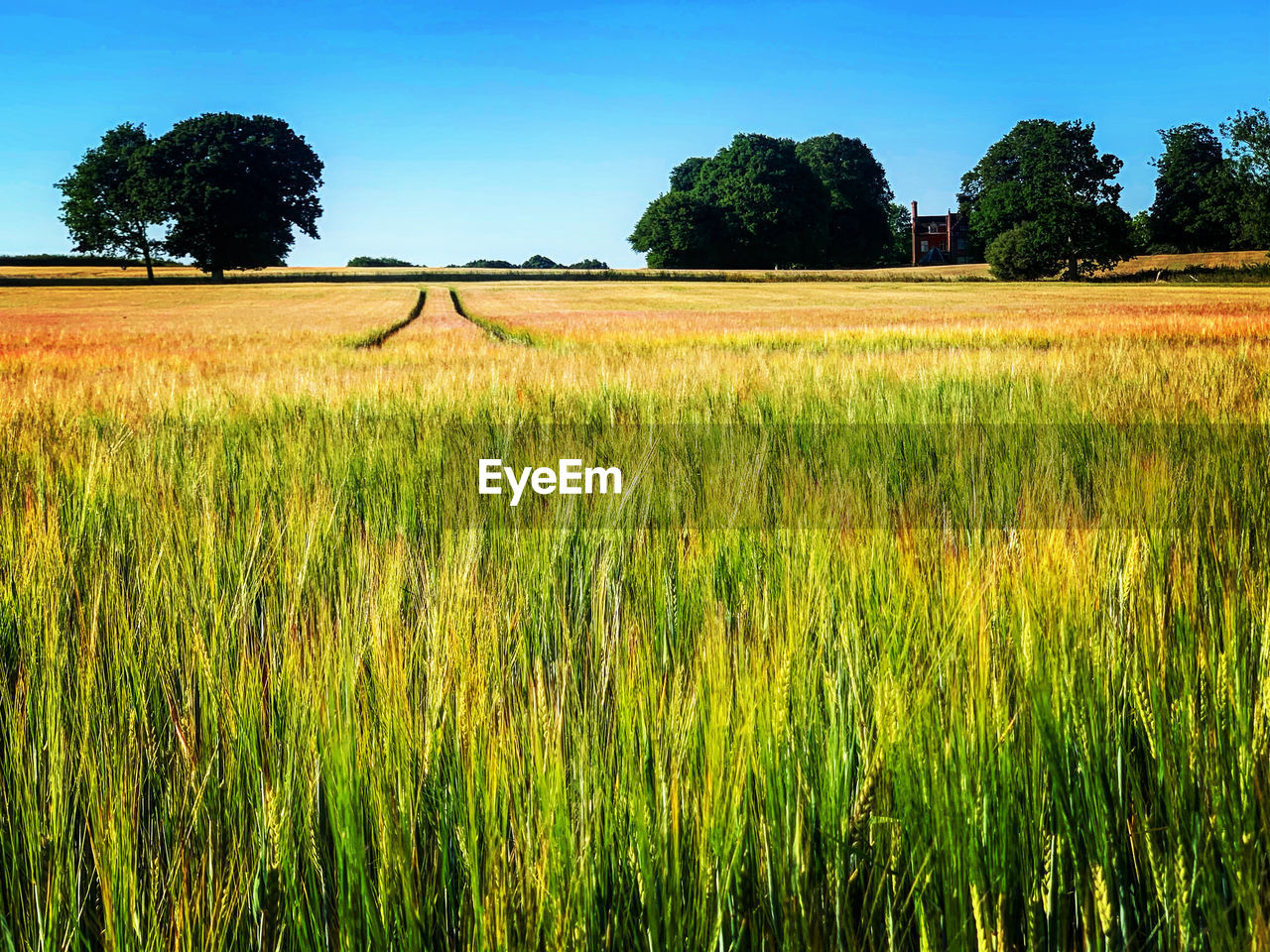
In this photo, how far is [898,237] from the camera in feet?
303

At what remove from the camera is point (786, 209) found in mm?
66812

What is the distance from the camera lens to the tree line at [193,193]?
58.2 m

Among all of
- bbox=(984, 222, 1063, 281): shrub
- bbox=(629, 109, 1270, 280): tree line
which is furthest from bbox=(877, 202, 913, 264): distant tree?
bbox=(984, 222, 1063, 281): shrub

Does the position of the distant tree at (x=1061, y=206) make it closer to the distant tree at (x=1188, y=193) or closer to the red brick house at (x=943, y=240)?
the distant tree at (x=1188, y=193)

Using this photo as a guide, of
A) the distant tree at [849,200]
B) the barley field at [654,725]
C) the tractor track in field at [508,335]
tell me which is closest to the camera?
the barley field at [654,725]

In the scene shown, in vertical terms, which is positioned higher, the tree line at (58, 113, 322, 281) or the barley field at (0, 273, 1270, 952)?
the tree line at (58, 113, 322, 281)

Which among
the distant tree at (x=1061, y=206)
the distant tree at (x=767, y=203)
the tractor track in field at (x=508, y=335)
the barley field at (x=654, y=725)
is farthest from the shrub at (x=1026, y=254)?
the barley field at (x=654, y=725)

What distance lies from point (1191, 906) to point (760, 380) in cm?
369

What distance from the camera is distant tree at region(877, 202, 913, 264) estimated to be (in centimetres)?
8024

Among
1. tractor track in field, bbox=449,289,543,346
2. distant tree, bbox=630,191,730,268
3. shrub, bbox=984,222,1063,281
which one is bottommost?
tractor track in field, bbox=449,289,543,346

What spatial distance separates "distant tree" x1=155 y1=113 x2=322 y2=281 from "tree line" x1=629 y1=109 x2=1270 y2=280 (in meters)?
26.5

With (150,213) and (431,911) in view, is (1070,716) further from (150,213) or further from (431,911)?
(150,213)

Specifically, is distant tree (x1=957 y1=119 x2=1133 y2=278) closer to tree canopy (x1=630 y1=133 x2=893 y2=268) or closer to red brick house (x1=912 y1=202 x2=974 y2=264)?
tree canopy (x1=630 y1=133 x2=893 y2=268)

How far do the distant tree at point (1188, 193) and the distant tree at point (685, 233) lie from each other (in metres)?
33.5
